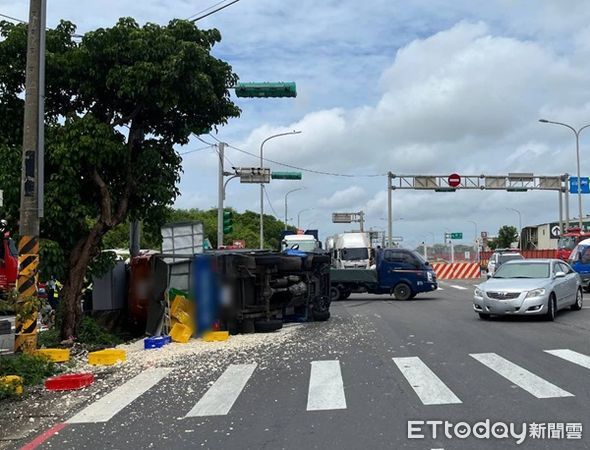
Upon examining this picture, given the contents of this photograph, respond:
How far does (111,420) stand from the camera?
23.6 feet

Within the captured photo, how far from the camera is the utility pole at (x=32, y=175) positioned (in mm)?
11344

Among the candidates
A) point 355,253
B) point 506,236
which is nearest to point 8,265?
point 355,253

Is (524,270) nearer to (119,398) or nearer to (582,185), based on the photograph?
(119,398)

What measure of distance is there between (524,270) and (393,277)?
885 centimetres

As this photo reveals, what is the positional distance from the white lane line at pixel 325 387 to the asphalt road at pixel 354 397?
15 millimetres

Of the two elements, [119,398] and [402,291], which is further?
[402,291]

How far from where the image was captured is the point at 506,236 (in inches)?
4227

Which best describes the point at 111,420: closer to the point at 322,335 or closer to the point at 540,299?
the point at 322,335

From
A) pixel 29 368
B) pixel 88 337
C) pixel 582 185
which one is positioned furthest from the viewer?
pixel 582 185

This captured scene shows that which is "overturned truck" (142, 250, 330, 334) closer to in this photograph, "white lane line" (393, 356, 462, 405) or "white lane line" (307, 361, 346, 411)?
"white lane line" (307, 361, 346, 411)

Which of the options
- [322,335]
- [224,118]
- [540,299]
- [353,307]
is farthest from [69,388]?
[353,307]

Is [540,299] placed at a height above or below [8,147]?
below

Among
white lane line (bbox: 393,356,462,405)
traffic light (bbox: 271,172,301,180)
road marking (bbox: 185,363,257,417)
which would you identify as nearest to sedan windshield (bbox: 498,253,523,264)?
traffic light (bbox: 271,172,301,180)

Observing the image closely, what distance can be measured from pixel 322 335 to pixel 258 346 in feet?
6.31
